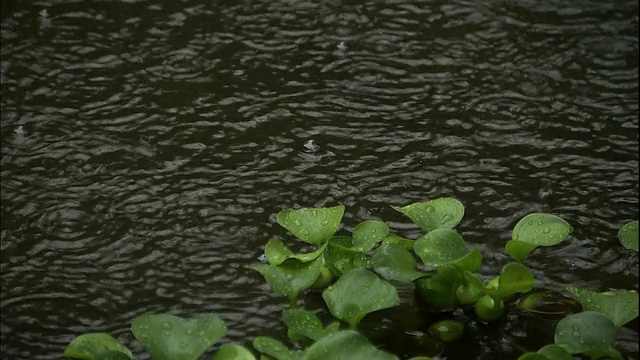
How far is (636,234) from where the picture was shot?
130 cm

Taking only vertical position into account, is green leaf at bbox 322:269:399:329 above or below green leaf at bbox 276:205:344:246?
below

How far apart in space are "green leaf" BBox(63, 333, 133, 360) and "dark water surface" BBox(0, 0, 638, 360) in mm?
95

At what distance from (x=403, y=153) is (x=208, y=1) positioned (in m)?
0.69

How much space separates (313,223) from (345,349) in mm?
261

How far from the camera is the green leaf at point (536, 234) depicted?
3.99ft

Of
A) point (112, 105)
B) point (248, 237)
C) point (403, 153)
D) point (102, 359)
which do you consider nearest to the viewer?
point (102, 359)

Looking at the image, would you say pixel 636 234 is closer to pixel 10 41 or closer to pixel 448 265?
pixel 448 265

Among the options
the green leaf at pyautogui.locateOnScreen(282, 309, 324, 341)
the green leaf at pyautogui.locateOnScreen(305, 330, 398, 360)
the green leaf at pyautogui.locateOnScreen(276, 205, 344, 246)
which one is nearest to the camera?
the green leaf at pyautogui.locateOnScreen(305, 330, 398, 360)

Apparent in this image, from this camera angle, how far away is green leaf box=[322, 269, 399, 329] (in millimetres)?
1148

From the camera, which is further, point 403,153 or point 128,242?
point 403,153

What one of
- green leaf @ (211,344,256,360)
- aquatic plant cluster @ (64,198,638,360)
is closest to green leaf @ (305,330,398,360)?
aquatic plant cluster @ (64,198,638,360)

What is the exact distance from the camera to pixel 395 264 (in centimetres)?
122

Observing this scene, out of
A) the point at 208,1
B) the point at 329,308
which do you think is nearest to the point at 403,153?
the point at 329,308

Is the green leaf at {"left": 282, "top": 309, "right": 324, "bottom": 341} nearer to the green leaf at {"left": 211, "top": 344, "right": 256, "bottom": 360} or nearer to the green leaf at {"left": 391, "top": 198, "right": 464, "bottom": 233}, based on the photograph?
the green leaf at {"left": 211, "top": 344, "right": 256, "bottom": 360}
